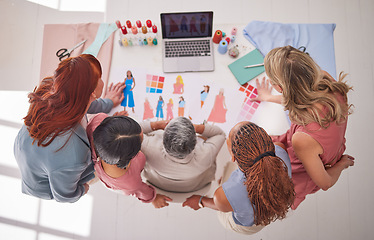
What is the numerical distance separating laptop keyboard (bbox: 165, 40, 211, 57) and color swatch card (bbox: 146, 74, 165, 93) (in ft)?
0.62

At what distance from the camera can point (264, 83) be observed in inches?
74.7

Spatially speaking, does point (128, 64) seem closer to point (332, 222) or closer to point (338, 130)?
point (338, 130)

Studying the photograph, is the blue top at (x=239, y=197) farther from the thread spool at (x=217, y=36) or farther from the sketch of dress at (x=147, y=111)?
the thread spool at (x=217, y=36)

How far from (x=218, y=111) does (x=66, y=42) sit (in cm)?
125

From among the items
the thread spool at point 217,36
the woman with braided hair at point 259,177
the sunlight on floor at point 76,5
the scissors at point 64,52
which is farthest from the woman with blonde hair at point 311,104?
the sunlight on floor at point 76,5

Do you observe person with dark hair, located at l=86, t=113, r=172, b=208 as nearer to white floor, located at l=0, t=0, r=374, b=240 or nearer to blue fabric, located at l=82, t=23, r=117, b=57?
blue fabric, located at l=82, t=23, r=117, b=57

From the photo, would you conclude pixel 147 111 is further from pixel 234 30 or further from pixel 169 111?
pixel 234 30

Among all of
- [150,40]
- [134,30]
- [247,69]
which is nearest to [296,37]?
[247,69]

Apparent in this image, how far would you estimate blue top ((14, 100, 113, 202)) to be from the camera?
135cm

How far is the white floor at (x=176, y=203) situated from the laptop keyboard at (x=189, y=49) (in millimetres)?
296

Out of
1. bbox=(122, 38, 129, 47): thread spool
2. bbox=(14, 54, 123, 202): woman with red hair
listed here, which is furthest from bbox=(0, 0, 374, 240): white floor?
bbox=(14, 54, 123, 202): woman with red hair

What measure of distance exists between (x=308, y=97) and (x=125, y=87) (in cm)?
121

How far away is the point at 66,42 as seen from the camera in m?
2.00

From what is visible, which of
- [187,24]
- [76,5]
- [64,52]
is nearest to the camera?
[187,24]
